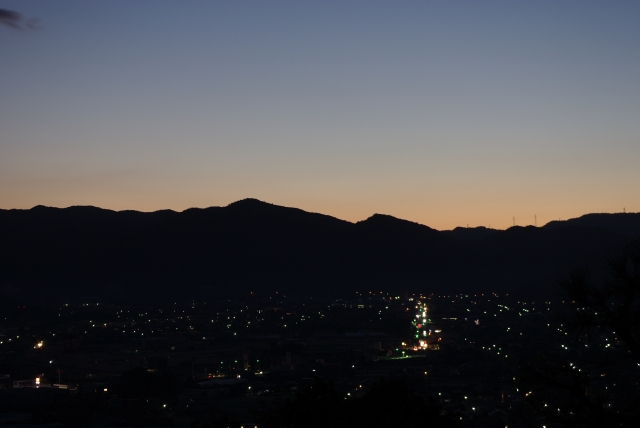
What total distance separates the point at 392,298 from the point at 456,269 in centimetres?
2985

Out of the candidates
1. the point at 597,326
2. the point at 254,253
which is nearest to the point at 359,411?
the point at 597,326

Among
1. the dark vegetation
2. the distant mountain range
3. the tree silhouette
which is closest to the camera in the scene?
the tree silhouette

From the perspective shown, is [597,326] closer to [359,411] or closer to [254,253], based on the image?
[359,411]

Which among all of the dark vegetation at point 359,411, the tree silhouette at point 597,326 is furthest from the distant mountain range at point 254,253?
the tree silhouette at point 597,326

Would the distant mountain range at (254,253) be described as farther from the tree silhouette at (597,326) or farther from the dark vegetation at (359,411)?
the tree silhouette at (597,326)

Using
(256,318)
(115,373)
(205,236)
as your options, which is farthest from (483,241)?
(115,373)

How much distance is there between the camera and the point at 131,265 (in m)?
102

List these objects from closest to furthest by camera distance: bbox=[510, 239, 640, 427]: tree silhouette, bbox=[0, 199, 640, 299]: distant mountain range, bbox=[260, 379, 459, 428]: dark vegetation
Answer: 1. bbox=[510, 239, 640, 427]: tree silhouette
2. bbox=[260, 379, 459, 428]: dark vegetation
3. bbox=[0, 199, 640, 299]: distant mountain range

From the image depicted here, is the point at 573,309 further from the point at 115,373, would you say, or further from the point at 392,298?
the point at 392,298

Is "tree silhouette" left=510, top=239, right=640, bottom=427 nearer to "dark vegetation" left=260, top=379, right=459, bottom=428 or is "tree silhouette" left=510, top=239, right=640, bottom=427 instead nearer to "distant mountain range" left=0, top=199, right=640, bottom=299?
"dark vegetation" left=260, top=379, right=459, bottom=428

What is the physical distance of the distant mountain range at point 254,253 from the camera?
93.9 m

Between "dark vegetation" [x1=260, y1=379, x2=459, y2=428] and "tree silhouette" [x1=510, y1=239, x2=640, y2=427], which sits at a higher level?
"tree silhouette" [x1=510, y1=239, x2=640, y2=427]

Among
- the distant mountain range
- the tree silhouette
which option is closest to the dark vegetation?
the tree silhouette

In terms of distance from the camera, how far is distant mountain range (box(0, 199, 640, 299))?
93.9 metres
